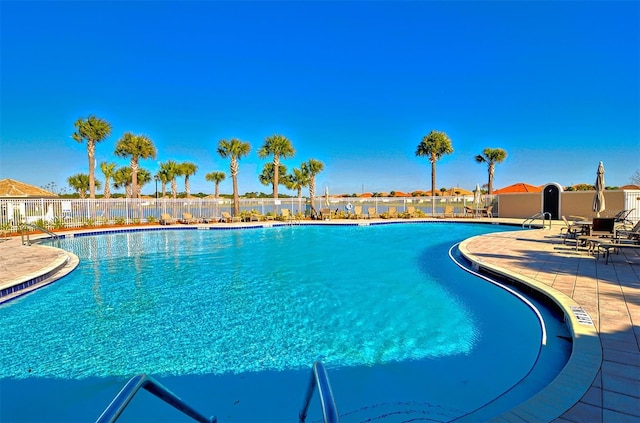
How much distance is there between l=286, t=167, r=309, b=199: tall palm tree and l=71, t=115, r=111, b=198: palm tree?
78.4 ft

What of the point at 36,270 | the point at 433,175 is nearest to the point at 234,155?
the point at 433,175

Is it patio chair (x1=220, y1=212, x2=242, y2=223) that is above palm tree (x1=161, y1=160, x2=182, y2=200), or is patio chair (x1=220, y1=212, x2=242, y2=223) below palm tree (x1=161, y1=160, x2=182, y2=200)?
below

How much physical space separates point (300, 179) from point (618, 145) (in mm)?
32377

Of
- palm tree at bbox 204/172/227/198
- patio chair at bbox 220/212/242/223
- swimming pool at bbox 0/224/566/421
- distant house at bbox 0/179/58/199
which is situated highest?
palm tree at bbox 204/172/227/198

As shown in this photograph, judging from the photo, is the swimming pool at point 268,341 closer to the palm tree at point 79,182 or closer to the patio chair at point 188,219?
the patio chair at point 188,219

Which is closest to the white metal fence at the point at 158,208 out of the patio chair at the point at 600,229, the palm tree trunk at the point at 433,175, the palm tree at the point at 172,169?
the palm tree trunk at the point at 433,175

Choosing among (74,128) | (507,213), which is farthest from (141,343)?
A: (74,128)

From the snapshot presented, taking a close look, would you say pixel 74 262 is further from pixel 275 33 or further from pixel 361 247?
pixel 275 33

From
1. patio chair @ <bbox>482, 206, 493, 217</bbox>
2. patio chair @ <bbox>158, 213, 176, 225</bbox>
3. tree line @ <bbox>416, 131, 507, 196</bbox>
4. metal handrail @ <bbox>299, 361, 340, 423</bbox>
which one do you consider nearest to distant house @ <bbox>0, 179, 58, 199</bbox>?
patio chair @ <bbox>158, 213, 176, 225</bbox>

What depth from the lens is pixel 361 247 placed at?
11320 mm

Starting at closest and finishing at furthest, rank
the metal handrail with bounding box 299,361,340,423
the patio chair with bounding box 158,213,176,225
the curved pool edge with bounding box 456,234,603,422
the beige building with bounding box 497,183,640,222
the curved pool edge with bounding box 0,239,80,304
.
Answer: the metal handrail with bounding box 299,361,340,423
the curved pool edge with bounding box 456,234,603,422
the curved pool edge with bounding box 0,239,80,304
the beige building with bounding box 497,183,640,222
the patio chair with bounding box 158,213,176,225

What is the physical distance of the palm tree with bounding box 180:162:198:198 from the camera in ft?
132

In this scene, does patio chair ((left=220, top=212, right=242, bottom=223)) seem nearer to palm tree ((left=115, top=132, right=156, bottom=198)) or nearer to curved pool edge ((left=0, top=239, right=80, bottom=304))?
palm tree ((left=115, top=132, right=156, bottom=198))

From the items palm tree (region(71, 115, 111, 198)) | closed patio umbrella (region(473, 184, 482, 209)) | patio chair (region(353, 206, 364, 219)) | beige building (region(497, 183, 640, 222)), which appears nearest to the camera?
beige building (region(497, 183, 640, 222))
